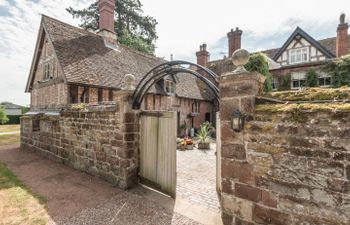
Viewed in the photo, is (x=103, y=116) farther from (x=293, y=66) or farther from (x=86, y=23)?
(x=86, y=23)

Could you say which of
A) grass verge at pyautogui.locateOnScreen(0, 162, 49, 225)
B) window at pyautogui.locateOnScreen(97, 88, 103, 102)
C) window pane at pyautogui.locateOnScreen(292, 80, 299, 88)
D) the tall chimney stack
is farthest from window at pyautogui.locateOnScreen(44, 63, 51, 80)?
window pane at pyautogui.locateOnScreen(292, 80, 299, 88)

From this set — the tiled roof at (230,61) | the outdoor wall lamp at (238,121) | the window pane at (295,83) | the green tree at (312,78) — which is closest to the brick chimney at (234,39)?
the tiled roof at (230,61)

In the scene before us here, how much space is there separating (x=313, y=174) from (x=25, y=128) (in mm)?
13640

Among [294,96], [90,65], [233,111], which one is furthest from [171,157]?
[90,65]

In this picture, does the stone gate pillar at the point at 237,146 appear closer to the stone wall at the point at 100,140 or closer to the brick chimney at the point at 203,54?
the stone wall at the point at 100,140

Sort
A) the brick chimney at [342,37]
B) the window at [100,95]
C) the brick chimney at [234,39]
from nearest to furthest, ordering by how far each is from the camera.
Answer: the window at [100,95]
the brick chimney at [342,37]
the brick chimney at [234,39]

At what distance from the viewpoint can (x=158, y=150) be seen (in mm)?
5141

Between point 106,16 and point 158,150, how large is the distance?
13.6m

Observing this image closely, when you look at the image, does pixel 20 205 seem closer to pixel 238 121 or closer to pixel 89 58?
pixel 238 121

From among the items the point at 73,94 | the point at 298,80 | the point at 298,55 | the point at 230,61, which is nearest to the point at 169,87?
the point at 73,94

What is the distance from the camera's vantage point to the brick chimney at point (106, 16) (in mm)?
14641

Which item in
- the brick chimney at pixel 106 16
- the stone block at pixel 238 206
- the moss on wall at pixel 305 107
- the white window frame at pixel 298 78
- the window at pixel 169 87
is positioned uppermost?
the brick chimney at pixel 106 16

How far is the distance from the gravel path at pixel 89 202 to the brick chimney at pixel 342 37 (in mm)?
19387

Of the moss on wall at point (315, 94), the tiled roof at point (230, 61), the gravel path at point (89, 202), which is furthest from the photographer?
the tiled roof at point (230, 61)
